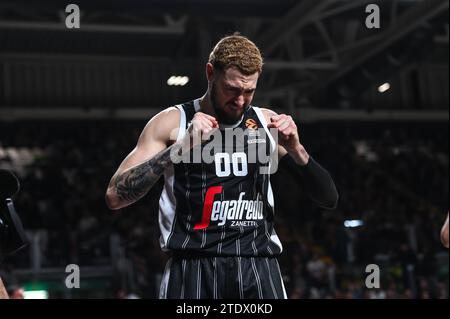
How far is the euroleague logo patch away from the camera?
3.63m

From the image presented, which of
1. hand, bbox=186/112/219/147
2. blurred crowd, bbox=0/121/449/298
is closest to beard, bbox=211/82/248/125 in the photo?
hand, bbox=186/112/219/147

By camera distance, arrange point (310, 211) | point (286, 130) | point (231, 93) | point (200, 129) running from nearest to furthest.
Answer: point (200, 129), point (286, 130), point (231, 93), point (310, 211)

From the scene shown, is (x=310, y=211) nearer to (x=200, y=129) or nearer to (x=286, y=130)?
(x=286, y=130)

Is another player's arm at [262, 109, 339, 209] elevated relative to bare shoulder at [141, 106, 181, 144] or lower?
lower

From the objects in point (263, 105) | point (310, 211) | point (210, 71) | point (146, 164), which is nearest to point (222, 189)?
point (146, 164)

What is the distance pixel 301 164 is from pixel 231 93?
0.47 metres

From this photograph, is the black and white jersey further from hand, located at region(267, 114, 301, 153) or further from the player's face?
hand, located at region(267, 114, 301, 153)

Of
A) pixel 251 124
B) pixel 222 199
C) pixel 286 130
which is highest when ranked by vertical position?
pixel 251 124

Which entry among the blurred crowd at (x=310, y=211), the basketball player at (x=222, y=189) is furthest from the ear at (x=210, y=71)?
the blurred crowd at (x=310, y=211)

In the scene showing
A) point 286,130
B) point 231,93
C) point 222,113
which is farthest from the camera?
point 222,113

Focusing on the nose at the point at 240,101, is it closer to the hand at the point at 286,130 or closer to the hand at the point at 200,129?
the hand at the point at 286,130

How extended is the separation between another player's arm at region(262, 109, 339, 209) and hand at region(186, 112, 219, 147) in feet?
1.12

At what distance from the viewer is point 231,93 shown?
3480 mm
